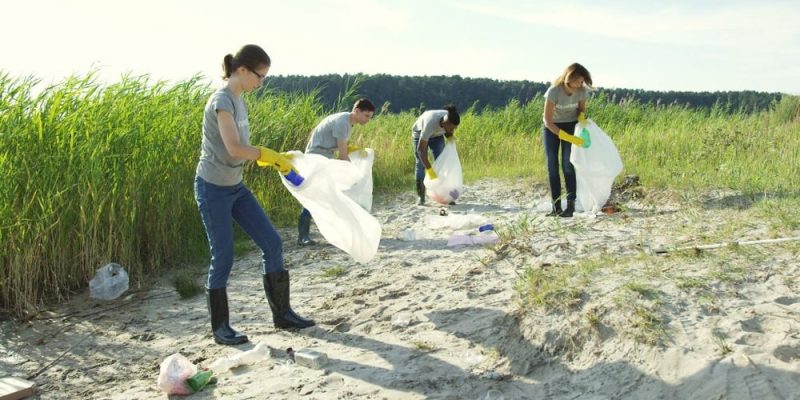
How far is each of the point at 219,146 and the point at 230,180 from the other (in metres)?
0.19

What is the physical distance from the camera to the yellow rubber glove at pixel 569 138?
6301 mm

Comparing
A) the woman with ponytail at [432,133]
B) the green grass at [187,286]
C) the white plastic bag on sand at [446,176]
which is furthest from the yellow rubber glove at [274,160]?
the white plastic bag on sand at [446,176]

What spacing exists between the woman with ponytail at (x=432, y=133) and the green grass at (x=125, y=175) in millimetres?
1535

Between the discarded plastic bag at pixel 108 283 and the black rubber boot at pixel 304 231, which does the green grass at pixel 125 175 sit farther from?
the black rubber boot at pixel 304 231

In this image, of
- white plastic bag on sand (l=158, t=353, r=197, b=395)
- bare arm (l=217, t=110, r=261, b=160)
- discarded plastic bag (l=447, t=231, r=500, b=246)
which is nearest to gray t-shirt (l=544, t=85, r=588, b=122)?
discarded plastic bag (l=447, t=231, r=500, b=246)

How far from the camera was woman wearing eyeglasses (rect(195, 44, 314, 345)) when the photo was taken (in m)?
3.53

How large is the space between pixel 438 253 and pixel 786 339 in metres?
2.91

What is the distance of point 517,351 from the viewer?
3467mm

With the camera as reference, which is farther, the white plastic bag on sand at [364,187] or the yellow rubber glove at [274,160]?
the white plastic bag on sand at [364,187]

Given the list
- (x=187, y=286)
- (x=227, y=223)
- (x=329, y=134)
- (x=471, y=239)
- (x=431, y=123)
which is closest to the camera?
(x=227, y=223)

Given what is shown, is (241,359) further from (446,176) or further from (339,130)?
(446,176)

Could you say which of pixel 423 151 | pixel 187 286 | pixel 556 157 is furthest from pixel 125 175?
pixel 556 157

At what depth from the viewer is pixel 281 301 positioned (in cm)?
417

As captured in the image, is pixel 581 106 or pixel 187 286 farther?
pixel 581 106
